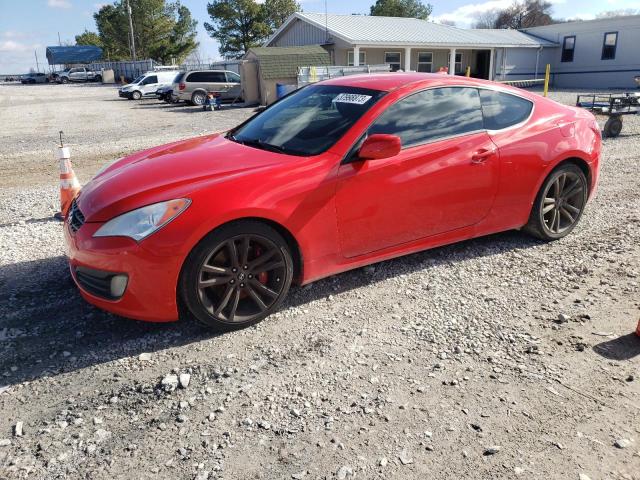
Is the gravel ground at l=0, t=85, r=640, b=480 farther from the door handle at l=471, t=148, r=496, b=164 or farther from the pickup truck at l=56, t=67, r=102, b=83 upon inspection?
the pickup truck at l=56, t=67, r=102, b=83

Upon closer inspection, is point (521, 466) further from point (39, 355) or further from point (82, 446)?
point (39, 355)

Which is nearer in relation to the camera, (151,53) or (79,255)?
(79,255)

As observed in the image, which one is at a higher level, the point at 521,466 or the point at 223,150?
the point at 223,150

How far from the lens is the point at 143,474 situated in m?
2.33

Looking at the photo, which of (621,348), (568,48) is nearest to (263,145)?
(621,348)

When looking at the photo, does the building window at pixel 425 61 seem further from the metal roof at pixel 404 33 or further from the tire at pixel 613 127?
the tire at pixel 613 127

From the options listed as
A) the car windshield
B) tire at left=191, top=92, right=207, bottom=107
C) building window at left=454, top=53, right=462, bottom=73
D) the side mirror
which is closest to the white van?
tire at left=191, top=92, right=207, bottom=107

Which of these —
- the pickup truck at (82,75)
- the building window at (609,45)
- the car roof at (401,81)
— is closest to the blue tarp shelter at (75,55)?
the pickup truck at (82,75)

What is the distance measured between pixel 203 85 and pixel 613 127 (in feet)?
64.4

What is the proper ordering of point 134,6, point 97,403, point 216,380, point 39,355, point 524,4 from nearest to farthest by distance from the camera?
point 97,403 < point 216,380 < point 39,355 < point 134,6 < point 524,4

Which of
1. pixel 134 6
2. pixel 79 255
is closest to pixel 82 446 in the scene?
pixel 79 255

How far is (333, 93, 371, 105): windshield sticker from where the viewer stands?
4.03 meters

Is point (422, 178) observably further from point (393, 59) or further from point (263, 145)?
point (393, 59)

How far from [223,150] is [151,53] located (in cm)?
6799
